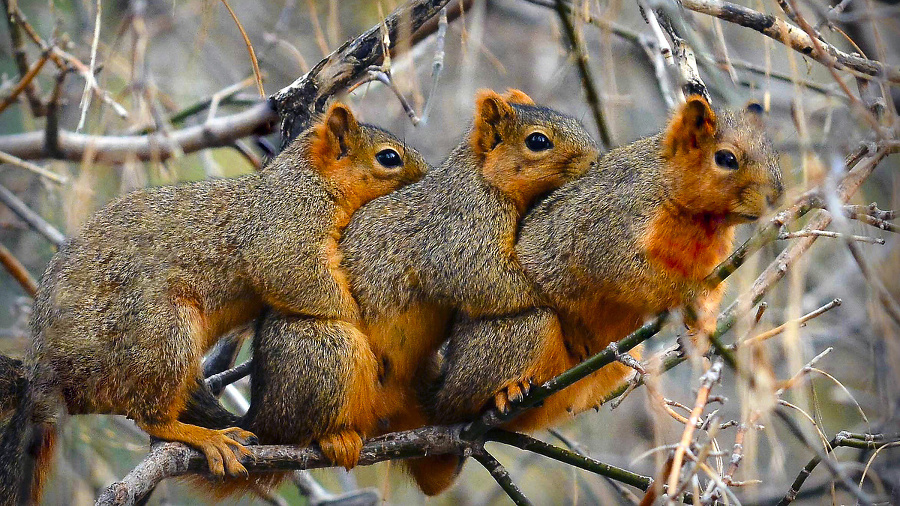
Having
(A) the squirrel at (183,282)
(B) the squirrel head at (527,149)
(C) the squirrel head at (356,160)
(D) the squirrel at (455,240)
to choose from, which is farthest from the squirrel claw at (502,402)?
(C) the squirrel head at (356,160)

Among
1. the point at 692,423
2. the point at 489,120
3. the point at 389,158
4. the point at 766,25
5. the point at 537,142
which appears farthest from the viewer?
the point at 389,158

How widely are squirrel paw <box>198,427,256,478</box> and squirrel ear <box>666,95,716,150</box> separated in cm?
192

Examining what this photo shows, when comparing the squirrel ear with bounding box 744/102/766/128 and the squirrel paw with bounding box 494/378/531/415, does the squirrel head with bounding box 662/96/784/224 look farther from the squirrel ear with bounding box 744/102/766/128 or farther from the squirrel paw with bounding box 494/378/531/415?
the squirrel paw with bounding box 494/378/531/415

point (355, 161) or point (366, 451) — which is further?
point (355, 161)

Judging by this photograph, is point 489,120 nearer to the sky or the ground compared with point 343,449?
nearer to the sky

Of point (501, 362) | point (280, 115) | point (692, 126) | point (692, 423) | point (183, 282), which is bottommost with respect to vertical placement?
point (692, 423)

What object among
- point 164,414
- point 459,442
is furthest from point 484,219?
point 164,414

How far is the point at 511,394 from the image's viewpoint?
3.28m

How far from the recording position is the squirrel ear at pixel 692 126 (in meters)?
3.04

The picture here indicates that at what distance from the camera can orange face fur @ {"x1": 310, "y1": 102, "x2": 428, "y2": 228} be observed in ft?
12.5

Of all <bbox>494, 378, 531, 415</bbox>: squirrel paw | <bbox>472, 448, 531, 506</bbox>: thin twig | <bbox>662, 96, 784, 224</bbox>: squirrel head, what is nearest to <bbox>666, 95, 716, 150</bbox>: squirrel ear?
<bbox>662, 96, 784, 224</bbox>: squirrel head

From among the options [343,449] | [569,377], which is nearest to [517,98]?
[569,377]

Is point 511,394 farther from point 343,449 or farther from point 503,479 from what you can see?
point 343,449

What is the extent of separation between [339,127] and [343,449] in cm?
134
